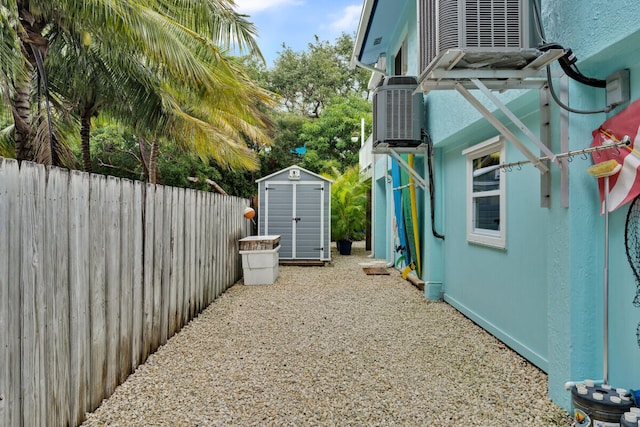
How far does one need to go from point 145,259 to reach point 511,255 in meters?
3.60

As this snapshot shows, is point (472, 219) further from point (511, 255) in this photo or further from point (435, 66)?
point (435, 66)

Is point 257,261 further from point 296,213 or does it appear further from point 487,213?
point 487,213

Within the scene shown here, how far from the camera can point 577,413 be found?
244 centimetres

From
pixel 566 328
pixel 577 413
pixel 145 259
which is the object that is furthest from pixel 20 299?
pixel 566 328

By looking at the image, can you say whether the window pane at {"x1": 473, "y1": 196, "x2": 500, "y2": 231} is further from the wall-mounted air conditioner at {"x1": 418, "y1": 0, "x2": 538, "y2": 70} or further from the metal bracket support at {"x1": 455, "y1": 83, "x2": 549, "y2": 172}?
the wall-mounted air conditioner at {"x1": 418, "y1": 0, "x2": 538, "y2": 70}

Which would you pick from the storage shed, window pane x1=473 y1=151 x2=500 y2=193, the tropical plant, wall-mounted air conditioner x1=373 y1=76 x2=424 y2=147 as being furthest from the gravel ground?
the tropical plant

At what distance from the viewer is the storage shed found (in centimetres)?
1107

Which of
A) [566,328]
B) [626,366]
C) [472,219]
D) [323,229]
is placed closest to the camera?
[626,366]

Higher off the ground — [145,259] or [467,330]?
[145,259]

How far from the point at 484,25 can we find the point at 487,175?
97.7 inches

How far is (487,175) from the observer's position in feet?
16.5

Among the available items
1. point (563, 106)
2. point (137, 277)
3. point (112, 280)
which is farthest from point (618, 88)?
point (137, 277)

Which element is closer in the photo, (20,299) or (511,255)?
(20,299)

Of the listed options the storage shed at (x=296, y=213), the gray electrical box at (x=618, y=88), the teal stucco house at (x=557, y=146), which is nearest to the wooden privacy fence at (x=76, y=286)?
the teal stucco house at (x=557, y=146)
